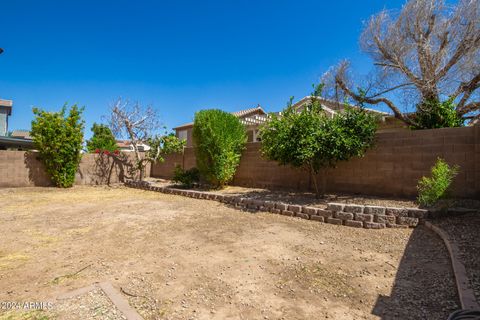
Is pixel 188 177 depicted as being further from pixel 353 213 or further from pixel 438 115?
pixel 438 115

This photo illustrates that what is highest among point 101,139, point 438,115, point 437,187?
point 101,139

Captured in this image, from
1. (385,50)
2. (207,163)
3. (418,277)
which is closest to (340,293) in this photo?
(418,277)

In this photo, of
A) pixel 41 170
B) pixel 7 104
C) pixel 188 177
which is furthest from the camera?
pixel 7 104

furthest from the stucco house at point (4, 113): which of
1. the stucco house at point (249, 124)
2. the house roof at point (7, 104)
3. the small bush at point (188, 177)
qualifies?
the small bush at point (188, 177)

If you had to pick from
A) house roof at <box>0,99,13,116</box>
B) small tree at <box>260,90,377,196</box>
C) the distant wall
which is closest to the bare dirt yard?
small tree at <box>260,90,377,196</box>

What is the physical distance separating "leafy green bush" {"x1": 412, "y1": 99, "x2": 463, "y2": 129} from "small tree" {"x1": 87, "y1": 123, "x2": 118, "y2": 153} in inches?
1027

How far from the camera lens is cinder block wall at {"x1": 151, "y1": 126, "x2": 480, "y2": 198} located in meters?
6.08

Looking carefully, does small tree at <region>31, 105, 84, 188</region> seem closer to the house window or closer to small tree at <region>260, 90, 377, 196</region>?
small tree at <region>260, 90, 377, 196</region>

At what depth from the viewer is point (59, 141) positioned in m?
12.9

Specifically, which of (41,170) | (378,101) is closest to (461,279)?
(378,101)

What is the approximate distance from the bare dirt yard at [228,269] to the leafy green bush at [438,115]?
15.5 feet

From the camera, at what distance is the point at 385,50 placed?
414 inches

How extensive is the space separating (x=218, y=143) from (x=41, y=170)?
947cm

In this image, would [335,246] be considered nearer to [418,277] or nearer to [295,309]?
[418,277]
